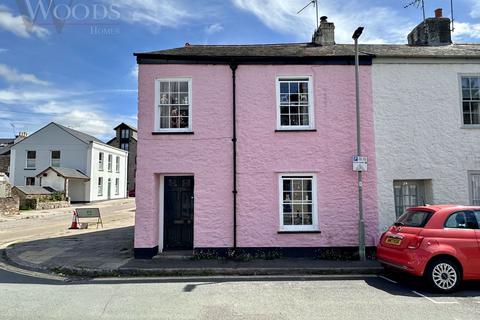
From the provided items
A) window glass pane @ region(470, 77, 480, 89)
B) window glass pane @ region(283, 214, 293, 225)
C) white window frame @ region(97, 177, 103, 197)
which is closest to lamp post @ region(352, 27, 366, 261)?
window glass pane @ region(283, 214, 293, 225)

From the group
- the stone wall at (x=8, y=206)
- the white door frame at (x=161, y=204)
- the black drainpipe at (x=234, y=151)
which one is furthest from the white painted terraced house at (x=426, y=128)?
the stone wall at (x=8, y=206)

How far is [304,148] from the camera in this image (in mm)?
10328

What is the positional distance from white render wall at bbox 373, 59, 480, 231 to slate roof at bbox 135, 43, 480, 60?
10.7 inches

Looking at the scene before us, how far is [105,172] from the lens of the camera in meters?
44.1

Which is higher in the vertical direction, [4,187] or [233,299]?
[4,187]

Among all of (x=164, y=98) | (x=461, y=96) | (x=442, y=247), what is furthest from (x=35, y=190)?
(x=442, y=247)

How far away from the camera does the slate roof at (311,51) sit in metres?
10.5

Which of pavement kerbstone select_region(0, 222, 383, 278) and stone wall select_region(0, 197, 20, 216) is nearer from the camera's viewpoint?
pavement kerbstone select_region(0, 222, 383, 278)

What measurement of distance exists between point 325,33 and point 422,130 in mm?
4845

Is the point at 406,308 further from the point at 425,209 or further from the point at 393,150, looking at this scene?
the point at 393,150

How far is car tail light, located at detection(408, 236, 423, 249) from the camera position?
6930 millimetres

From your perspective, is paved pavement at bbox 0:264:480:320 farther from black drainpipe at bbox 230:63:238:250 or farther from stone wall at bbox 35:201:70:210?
stone wall at bbox 35:201:70:210

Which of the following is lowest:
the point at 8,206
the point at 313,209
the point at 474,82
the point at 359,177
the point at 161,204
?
the point at 8,206

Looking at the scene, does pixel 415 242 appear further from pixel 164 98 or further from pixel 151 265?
pixel 164 98
